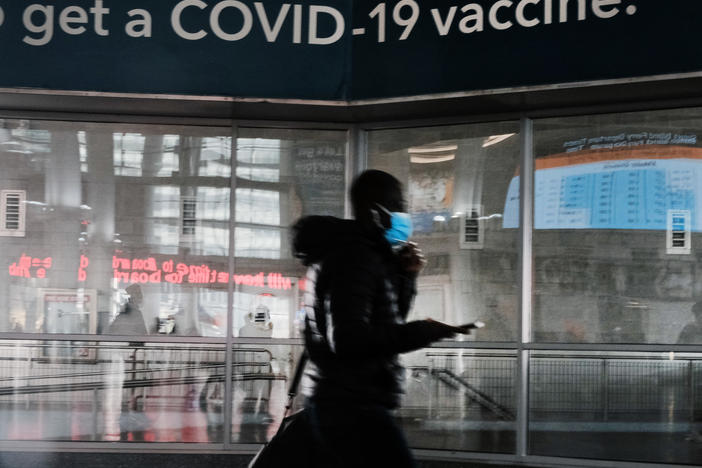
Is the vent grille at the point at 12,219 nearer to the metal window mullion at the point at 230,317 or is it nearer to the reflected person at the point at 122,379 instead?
the reflected person at the point at 122,379

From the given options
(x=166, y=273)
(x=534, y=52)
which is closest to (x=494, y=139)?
(x=534, y=52)

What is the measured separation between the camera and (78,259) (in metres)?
7.42

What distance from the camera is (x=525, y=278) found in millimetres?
7008

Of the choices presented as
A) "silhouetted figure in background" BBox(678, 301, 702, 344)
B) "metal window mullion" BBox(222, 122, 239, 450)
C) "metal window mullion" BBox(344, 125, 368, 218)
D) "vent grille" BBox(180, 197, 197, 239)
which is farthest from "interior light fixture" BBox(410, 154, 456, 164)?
"silhouetted figure in background" BBox(678, 301, 702, 344)

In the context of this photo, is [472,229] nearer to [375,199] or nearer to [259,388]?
[259,388]

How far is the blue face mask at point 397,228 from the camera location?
3133mm

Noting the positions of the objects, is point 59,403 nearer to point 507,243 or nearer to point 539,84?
point 507,243

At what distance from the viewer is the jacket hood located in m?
3.02

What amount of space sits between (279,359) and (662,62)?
368cm

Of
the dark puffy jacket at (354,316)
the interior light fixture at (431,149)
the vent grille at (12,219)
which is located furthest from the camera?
the vent grille at (12,219)

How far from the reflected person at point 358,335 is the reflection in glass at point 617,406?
408cm

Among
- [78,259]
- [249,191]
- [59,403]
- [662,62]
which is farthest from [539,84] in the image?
[59,403]

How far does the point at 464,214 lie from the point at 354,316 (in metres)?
4.52

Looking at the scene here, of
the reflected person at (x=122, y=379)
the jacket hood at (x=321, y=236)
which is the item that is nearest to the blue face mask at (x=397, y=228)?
the jacket hood at (x=321, y=236)
